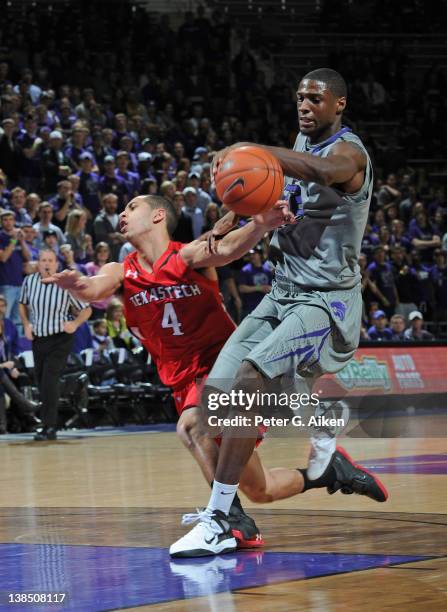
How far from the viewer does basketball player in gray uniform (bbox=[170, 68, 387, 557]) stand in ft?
18.2

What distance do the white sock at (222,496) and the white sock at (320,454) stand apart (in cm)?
76

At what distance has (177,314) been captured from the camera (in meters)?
6.29

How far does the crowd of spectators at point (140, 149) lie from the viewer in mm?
15414

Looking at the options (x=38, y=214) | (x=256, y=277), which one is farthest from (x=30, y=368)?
(x=256, y=277)

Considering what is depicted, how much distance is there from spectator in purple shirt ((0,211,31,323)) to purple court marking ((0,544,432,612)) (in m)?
8.73

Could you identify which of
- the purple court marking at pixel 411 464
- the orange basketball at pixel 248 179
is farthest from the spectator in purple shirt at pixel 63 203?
the orange basketball at pixel 248 179

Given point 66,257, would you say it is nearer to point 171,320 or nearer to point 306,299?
point 171,320

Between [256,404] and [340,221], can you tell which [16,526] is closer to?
[256,404]

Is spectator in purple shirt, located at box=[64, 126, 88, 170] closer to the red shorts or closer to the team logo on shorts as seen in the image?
the red shorts

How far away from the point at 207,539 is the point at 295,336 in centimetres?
102

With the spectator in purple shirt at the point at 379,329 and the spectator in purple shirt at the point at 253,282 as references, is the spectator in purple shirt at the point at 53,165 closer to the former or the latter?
the spectator in purple shirt at the point at 253,282

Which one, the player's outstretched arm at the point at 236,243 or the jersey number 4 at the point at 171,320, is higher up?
the player's outstretched arm at the point at 236,243

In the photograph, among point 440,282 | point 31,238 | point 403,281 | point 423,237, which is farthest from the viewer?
point 423,237

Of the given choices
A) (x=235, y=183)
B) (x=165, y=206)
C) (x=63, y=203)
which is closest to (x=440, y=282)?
(x=63, y=203)
